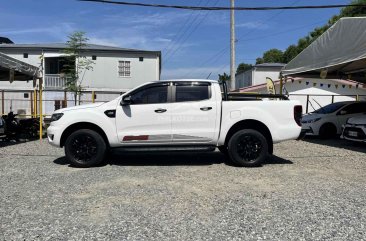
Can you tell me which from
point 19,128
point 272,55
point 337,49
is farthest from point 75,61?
point 272,55

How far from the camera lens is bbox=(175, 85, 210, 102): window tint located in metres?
8.67

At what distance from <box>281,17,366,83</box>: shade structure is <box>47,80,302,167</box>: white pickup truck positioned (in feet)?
16.0

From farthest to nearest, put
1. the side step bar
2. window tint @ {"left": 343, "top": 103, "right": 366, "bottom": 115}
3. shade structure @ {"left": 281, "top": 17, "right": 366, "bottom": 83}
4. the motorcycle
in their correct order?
window tint @ {"left": 343, "top": 103, "right": 366, "bottom": 115}
the motorcycle
shade structure @ {"left": 281, "top": 17, "right": 366, "bottom": 83}
the side step bar

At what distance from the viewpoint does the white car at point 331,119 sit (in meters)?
15.6

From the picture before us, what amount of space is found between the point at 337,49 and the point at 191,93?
718 centimetres

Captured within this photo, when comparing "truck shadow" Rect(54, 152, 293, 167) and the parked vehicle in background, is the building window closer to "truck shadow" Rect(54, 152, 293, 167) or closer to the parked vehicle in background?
the parked vehicle in background

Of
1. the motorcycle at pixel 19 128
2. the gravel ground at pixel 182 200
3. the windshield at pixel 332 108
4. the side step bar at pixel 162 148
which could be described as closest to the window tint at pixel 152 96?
the side step bar at pixel 162 148

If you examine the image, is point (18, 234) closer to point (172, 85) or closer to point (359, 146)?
point (172, 85)

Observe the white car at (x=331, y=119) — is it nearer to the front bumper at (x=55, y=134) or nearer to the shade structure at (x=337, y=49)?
the shade structure at (x=337, y=49)

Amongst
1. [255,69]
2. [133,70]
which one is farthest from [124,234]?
[255,69]

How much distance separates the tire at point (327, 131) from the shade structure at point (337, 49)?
2.10 meters

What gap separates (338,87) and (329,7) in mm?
22857

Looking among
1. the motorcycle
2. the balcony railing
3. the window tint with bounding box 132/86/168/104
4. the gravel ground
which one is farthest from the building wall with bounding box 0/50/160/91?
the window tint with bounding box 132/86/168/104

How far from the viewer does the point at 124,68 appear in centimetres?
3105
